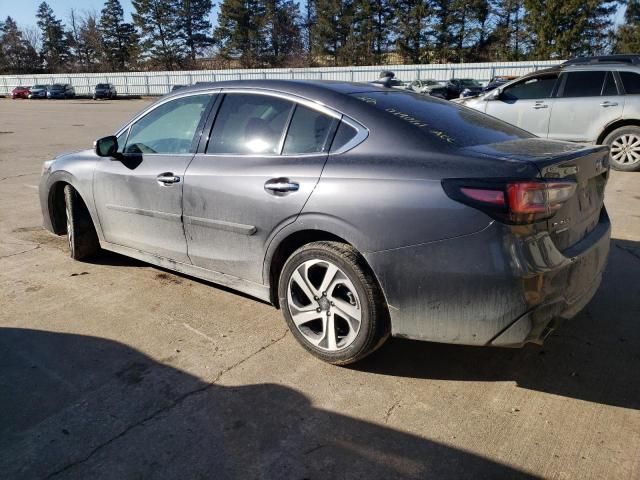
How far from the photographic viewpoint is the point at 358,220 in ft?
9.36

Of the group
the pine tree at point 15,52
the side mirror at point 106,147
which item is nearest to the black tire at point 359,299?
the side mirror at point 106,147

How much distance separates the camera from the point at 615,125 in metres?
9.03

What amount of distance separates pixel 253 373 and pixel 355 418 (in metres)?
0.70

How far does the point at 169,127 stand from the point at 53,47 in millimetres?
95361

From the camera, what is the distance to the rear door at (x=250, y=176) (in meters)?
3.20

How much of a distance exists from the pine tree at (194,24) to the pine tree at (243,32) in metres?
4.73

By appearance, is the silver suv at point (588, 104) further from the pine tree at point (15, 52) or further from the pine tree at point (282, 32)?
the pine tree at point (15, 52)

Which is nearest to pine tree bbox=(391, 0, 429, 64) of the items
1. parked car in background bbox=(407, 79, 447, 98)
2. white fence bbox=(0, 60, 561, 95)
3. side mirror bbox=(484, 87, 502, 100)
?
white fence bbox=(0, 60, 561, 95)

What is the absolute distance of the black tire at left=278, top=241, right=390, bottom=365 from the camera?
291 cm

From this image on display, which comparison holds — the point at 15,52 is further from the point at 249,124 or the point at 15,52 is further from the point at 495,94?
the point at 249,124

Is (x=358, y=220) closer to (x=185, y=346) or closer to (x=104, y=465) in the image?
(x=185, y=346)

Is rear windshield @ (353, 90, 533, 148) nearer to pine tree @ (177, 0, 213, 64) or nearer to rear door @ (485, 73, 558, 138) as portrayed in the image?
rear door @ (485, 73, 558, 138)

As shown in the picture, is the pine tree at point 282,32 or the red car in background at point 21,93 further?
the pine tree at point 282,32

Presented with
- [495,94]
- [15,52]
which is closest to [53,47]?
[15,52]
